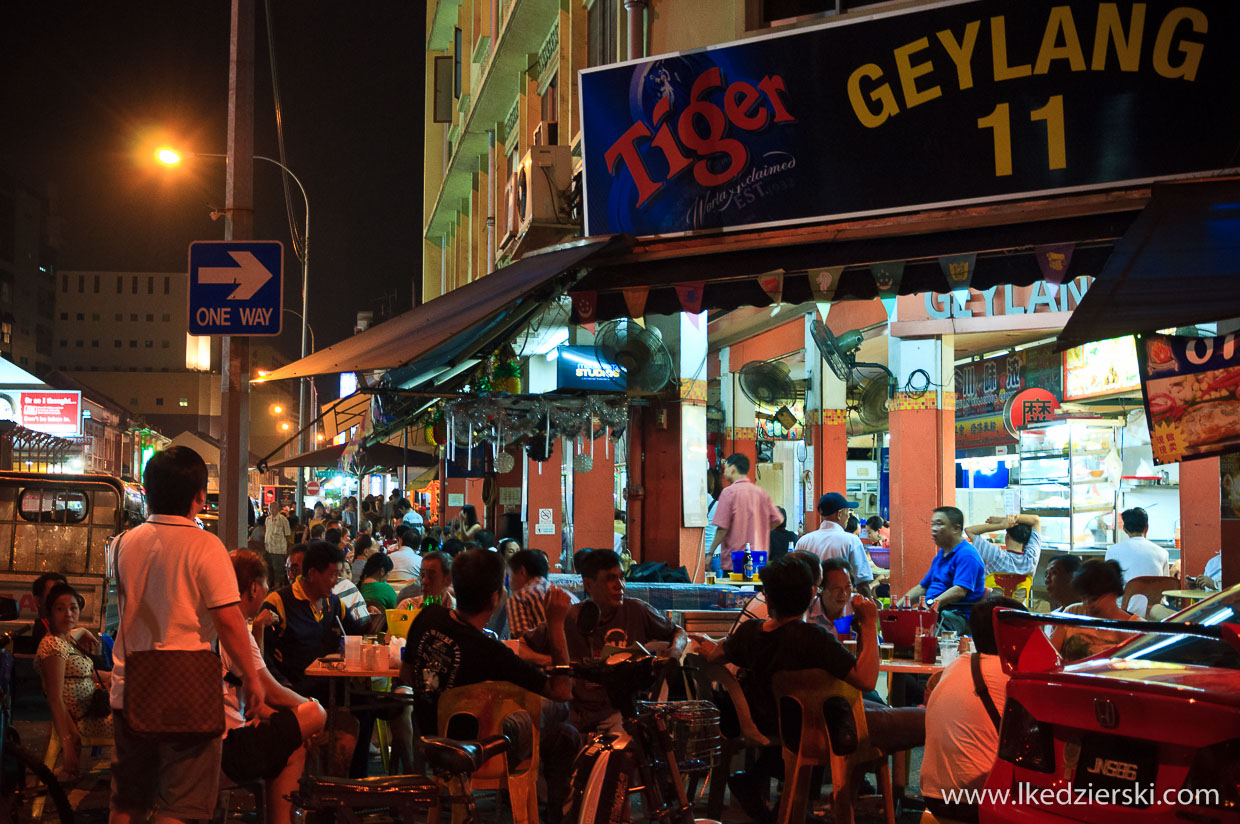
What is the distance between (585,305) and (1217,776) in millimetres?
6294

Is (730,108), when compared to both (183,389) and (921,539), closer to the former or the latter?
(921,539)

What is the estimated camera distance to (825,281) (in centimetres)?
825

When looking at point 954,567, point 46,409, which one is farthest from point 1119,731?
point 46,409

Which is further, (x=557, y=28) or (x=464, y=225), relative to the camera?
(x=464, y=225)

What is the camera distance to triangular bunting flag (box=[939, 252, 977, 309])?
7.71m

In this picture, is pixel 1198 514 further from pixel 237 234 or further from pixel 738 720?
pixel 237 234

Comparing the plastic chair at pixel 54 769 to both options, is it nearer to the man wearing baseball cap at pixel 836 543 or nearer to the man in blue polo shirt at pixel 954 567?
the man wearing baseball cap at pixel 836 543

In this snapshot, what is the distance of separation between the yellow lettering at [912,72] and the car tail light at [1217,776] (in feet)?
17.2

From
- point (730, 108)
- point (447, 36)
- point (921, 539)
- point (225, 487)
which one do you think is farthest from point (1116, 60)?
point (447, 36)

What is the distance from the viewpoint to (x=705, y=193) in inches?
335

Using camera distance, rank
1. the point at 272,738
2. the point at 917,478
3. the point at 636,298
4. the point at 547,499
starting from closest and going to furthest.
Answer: the point at 272,738 → the point at 636,298 → the point at 917,478 → the point at 547,499

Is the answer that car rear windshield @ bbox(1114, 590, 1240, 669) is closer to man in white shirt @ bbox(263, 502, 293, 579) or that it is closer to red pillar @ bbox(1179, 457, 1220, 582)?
red pillar @ bbox(1179, 457, 1220, 582)

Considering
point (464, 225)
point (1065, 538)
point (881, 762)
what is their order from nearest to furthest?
point (881, 762) → point (1065, 538) → point (464, 225)

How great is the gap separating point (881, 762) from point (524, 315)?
4.15 metres
